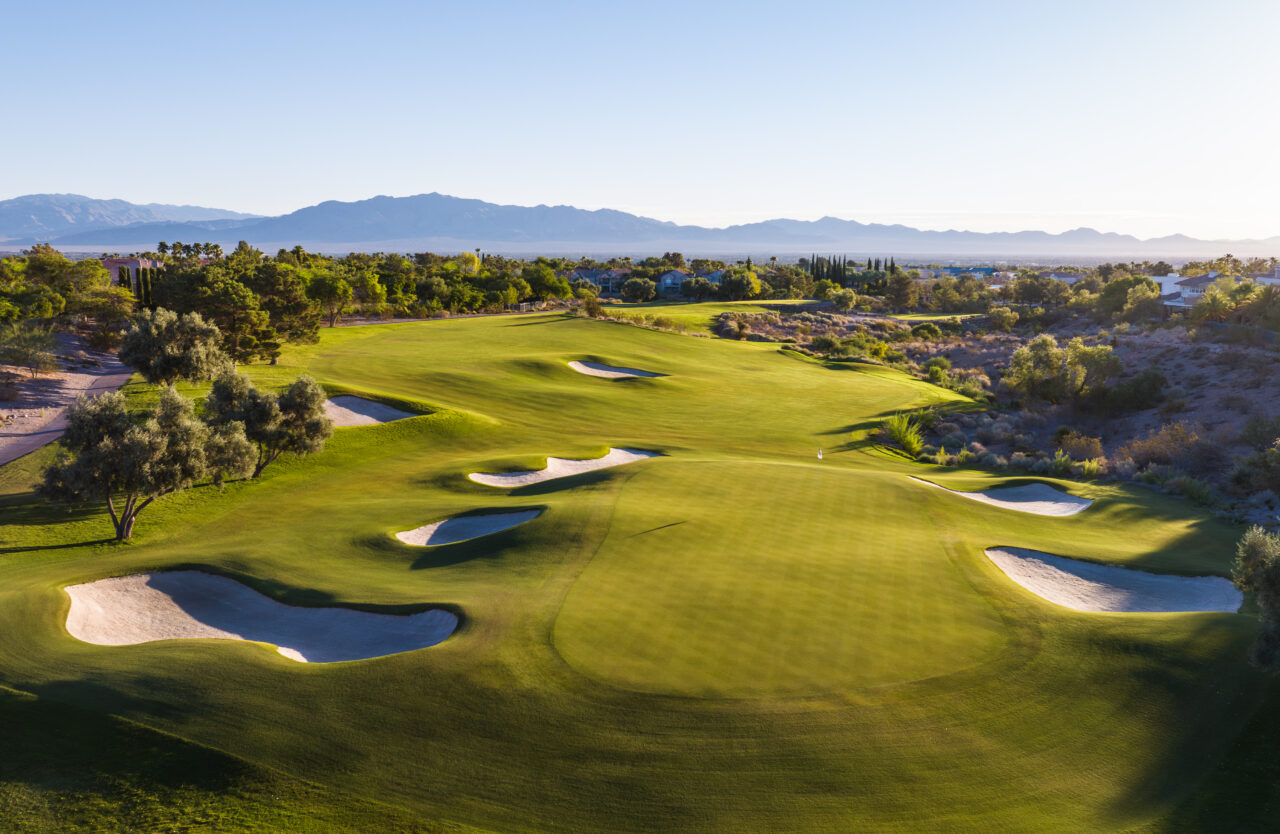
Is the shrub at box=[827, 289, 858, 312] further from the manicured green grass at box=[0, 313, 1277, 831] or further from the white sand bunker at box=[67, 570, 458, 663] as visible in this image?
the white sand bunker at box=[67, 570, 458, 663]

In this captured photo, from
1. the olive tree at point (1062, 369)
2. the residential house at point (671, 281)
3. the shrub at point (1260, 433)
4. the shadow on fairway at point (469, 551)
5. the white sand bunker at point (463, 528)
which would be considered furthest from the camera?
the residential house at point (671, 281)

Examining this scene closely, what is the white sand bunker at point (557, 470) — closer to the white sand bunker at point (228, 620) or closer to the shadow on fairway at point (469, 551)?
the shadow on fairway at point (469, 551)

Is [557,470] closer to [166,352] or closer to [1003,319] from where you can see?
[166,352]

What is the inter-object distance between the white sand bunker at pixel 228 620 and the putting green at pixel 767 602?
3.74 meters

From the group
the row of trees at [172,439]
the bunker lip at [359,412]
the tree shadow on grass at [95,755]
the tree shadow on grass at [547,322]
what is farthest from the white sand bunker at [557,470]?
the tree shadow on grass at [547,322]

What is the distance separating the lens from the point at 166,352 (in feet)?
113

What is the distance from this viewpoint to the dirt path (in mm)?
31578

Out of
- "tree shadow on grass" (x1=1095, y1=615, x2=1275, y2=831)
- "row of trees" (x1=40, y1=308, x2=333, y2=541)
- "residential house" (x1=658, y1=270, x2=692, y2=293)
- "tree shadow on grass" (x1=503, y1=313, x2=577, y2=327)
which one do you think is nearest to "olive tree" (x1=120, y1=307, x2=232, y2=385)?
"row of trees" (x1=40, y1=308, x2=333, y2=541)

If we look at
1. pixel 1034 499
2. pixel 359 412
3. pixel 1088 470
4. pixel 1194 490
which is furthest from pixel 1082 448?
pixel 359 412

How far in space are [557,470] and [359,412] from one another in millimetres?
14714

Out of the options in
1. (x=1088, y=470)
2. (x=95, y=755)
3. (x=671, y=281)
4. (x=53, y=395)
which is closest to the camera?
(x=95, y=755)

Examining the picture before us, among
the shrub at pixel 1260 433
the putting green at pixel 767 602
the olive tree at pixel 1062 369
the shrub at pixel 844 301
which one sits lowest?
the putting green at pixel 767 602

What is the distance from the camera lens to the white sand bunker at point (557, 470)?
28.6 m

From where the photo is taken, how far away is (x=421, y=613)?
15.1 meters
